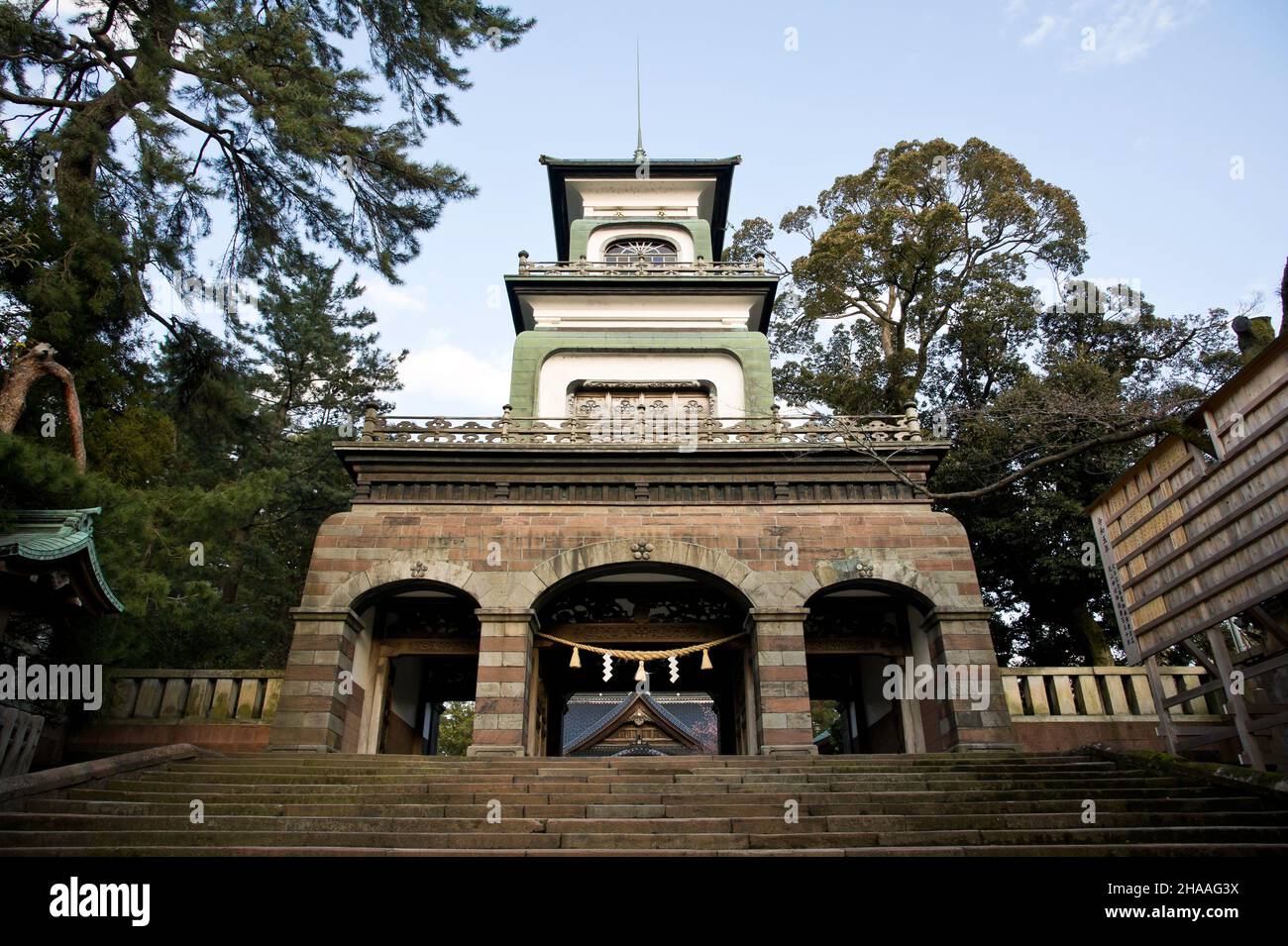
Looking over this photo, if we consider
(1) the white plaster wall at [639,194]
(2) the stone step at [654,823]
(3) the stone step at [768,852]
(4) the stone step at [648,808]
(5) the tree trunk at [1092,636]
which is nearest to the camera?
(3) the stone step at [768,852]

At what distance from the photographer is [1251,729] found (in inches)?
393

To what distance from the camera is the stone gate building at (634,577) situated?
1318 cm

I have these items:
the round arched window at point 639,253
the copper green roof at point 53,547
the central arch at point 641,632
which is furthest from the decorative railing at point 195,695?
the round arched window at point 639,253

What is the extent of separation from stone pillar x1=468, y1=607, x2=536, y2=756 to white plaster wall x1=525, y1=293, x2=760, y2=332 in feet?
28.4

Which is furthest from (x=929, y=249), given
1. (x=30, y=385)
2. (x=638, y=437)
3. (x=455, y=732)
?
(x=455, y=732)

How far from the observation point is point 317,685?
12.8m

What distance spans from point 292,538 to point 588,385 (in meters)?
11.6

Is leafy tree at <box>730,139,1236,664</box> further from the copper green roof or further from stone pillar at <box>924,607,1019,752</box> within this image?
the copper green roof

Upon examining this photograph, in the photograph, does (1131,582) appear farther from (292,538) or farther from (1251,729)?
(292,538)

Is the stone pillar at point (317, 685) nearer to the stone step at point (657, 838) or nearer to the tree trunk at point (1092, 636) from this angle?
the stone step at point (657, 838)

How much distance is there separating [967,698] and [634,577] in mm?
6631

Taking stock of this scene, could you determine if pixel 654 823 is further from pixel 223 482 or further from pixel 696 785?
pixel 223 482

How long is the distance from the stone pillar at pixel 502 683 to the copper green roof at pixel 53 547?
5716 mm
